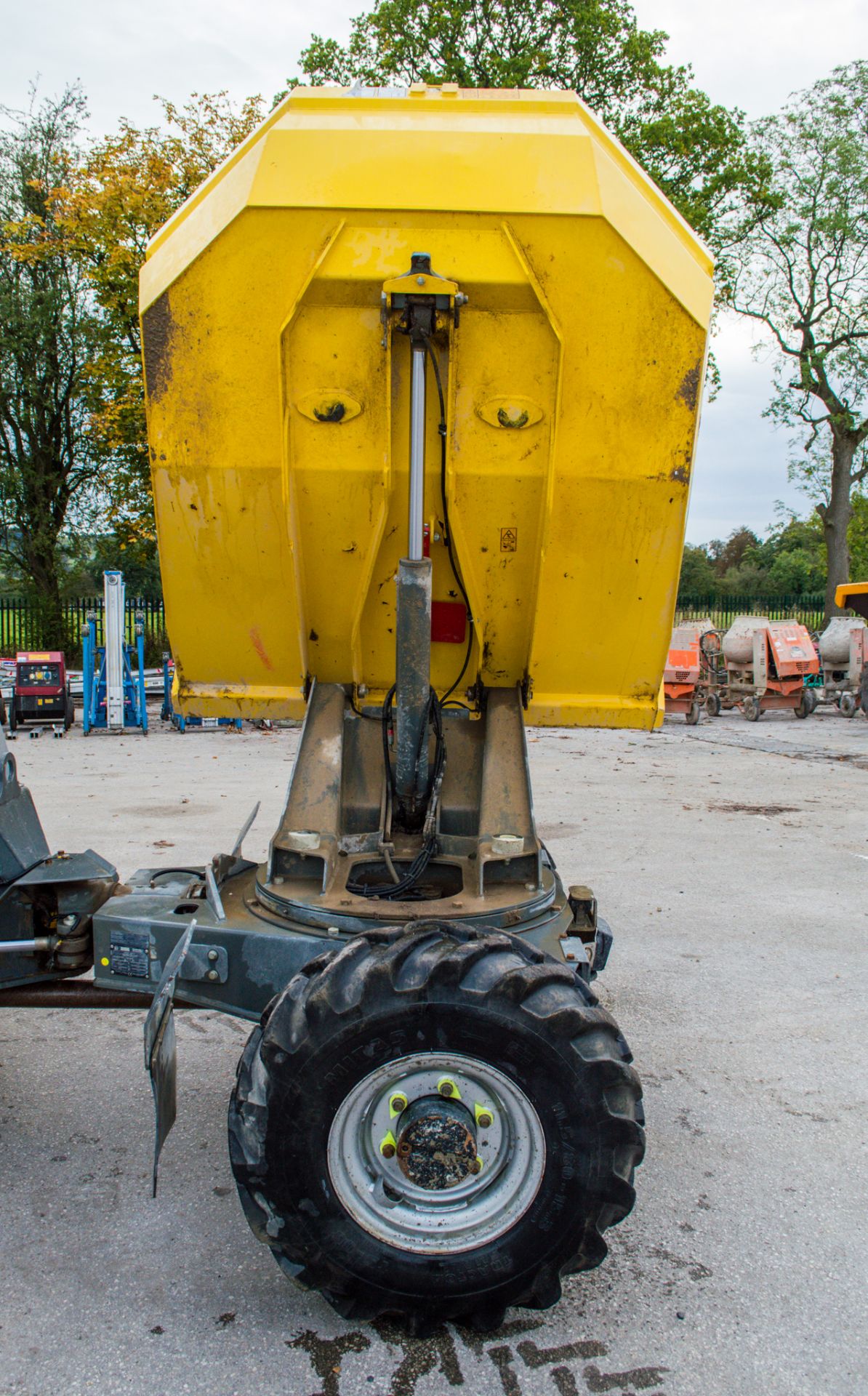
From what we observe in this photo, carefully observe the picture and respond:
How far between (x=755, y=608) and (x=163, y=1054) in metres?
34.5

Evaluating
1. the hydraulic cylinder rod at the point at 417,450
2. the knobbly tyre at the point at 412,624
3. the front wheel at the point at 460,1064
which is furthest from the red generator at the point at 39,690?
the front wheel at the point at 460,1064

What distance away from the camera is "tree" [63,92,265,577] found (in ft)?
69.6

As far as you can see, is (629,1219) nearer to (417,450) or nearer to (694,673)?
(417,450)

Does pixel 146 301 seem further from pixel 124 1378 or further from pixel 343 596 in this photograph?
pixel 124 1378

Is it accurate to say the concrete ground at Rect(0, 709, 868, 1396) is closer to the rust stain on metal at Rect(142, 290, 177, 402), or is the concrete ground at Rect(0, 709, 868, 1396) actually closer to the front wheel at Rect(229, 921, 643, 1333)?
the front wheel at Rect(229, 921, 643, 1333)

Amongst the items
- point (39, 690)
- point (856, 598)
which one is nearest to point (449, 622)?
point (39, 690)

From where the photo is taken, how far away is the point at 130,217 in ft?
70.2

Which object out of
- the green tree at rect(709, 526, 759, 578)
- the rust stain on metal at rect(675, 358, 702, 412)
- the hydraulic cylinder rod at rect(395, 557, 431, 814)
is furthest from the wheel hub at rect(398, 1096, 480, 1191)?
the green tree at rect(709, 526, 759, 578)

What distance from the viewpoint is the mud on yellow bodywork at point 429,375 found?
2904 millimetres

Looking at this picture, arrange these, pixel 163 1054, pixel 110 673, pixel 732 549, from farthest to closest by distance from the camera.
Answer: pixel 732 549 → pixel 110 673 → pixel 163 1054

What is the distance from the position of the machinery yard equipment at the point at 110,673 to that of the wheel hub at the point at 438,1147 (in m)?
13.2

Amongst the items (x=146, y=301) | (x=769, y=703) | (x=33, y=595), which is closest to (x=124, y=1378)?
(x=146, y=301)

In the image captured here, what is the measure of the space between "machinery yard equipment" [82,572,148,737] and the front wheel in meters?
13.1

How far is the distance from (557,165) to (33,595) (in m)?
27.7
